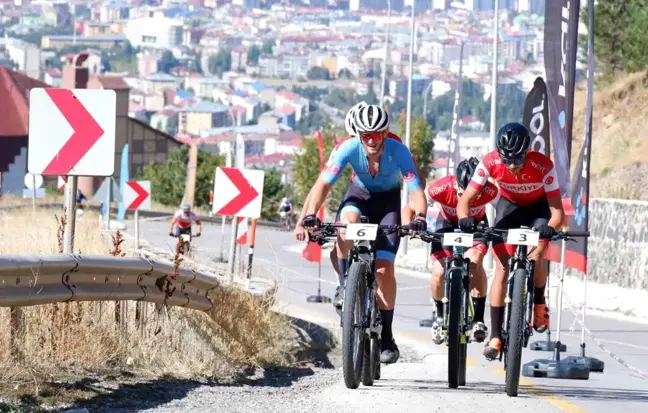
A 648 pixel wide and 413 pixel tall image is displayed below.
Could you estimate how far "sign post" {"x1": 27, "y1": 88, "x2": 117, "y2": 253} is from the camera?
11.0 meters

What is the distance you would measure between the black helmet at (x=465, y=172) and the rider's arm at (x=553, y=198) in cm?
130

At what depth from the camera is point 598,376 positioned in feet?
42.0

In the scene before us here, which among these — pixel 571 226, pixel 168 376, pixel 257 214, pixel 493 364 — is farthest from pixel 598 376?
pixel 257 214

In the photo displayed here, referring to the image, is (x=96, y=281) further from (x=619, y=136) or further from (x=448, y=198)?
(x=619, y=136)

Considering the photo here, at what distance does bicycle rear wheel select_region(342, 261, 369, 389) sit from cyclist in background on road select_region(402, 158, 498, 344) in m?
0.63

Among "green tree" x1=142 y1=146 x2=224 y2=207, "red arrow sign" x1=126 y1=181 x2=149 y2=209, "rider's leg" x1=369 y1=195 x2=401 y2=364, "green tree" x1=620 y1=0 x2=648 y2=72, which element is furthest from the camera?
"green tree" x1=142 y1=146 x2=224 y2=207

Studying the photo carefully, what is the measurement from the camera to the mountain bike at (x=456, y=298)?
10.2 meters

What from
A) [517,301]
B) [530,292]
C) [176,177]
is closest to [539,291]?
[530,292]

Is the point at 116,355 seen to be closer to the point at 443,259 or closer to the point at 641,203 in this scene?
the point at 443,259

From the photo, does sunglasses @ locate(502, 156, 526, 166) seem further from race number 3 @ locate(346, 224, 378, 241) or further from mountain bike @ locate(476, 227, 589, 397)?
race number 3 @ locate(346, 224, 378, 241)

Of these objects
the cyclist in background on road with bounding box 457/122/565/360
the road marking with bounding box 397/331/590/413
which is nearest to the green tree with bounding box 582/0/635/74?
the road marking with bounding box 397/331/590/413

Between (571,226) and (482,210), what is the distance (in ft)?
11.0

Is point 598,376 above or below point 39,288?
below

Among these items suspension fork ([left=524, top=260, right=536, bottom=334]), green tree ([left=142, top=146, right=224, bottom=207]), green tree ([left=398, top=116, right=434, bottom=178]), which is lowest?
green tree ([left=142, top=146, right=224, bottom=207])
